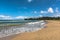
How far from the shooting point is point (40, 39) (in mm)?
8062

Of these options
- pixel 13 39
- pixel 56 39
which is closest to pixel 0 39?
pixel 13 39

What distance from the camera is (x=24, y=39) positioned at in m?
8.34

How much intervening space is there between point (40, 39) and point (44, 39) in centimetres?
28

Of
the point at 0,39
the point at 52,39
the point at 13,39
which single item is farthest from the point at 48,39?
the point at 0,39

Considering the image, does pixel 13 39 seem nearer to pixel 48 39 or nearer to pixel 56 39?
pixel 48 39

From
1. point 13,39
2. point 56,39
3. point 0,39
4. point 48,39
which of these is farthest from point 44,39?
point 0,39

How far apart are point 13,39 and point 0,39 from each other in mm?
970

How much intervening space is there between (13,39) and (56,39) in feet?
10.1

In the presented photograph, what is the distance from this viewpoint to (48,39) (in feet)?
26.3

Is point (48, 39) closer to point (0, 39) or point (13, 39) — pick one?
point (13, 39)

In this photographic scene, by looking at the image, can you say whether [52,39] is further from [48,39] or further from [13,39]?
[13,39]

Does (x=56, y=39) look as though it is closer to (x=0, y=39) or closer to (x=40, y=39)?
(x=40, y=39)

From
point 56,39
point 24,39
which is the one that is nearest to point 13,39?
point 24,39

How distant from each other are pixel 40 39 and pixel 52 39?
832 millimetres
